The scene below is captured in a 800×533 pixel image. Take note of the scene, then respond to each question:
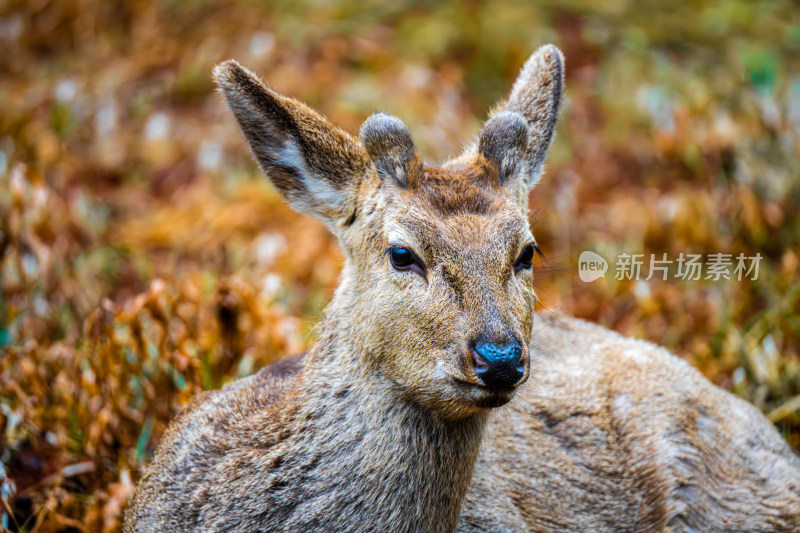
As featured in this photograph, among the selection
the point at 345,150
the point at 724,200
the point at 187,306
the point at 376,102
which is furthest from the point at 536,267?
the point at 376,102

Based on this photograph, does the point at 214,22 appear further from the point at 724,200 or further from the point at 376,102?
the point at 724,200

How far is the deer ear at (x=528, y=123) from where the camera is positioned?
395cm

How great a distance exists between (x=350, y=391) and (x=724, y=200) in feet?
19.4

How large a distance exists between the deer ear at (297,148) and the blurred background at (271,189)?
3.40ft

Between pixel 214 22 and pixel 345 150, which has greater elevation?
pixel 214 22

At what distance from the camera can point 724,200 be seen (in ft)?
27.3

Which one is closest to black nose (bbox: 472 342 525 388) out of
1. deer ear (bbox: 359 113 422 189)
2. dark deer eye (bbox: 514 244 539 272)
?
dark deer eye (bbox: 514 244 539 272)

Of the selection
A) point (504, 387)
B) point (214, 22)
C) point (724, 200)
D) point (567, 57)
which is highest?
point (567, 57)

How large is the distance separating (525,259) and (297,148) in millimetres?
1123
